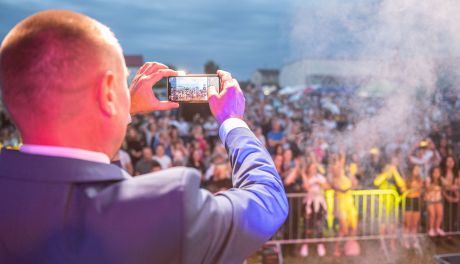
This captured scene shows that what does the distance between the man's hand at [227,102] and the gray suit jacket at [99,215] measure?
41 centimetres

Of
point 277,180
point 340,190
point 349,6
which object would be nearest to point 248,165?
point 277,180

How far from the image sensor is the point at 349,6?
5219 millimetres

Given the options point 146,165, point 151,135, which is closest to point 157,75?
point 146,165

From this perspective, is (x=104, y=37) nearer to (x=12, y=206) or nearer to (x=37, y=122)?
(x=37, y=122)

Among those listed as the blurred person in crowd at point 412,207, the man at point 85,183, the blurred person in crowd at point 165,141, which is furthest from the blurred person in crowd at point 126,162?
the man at point 85,183

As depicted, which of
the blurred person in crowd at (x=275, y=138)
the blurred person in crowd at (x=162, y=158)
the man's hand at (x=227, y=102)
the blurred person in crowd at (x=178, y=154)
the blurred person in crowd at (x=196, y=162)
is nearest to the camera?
the man's hand at (x=227, y=102)

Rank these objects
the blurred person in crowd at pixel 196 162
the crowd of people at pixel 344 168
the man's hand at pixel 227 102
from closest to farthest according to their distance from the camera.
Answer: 1. the man's hand at pixel 227 102
2. the crowd of people at pixel 344 168
3. the blurred person in crowd at pixel 196 162

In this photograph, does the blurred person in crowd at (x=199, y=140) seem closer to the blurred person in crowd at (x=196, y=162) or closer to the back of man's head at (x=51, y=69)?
the blurred person in crowd at (x=196, y=162)

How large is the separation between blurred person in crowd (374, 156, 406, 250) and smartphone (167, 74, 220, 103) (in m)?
6.35

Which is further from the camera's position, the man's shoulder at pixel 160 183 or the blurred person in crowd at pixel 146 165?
the blurred person in crowd at pixel 146 165

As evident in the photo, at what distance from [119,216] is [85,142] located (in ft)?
0.66

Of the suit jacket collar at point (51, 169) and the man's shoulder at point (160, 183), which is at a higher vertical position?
the suit jacket collar at point (51, 169)

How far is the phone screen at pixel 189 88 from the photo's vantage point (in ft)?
5.35

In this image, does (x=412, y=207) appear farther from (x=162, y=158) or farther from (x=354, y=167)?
(x=162, y=158)
